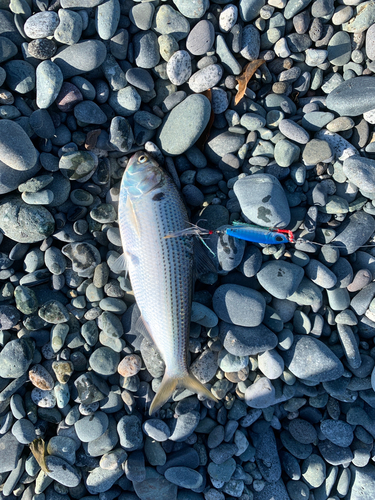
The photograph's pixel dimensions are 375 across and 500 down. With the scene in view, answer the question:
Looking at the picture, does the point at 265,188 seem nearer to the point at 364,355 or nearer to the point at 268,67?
the point at 268,67

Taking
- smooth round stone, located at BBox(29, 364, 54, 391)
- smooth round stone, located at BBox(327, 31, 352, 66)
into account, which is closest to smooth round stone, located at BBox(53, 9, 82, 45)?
smooth round stone, located at BBox(327, 31, 352, 66)

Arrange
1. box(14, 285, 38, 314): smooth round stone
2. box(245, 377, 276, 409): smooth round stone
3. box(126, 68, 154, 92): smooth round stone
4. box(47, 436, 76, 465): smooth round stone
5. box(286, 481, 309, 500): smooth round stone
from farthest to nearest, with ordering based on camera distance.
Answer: box(286, 481, 309, 500): smooth round stone → box(245, 377, 276, 409): smooth round stone → box(126, 68, 154, 92): smooth round stone → box(47, 436, 76, 465): smooth round stone → box(14, 285, 38, 314): smooth round stone

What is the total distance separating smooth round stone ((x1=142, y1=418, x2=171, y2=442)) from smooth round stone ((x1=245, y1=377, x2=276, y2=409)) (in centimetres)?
113

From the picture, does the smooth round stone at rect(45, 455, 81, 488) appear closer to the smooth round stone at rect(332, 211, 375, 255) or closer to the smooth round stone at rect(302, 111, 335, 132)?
the smooth round stone at rect(332, 211, 375, 255)

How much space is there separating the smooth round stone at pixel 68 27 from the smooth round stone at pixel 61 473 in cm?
498

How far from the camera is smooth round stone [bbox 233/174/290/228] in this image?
394 centimetres

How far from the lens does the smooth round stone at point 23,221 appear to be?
371 centimetres

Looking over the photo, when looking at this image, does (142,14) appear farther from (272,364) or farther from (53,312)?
(272,364)

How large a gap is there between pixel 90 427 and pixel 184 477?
1329 mm

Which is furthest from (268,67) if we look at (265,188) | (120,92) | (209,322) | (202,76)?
(209,322)

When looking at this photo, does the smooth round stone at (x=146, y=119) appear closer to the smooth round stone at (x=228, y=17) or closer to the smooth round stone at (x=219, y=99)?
the smooth round stone at (x=219, y=99)

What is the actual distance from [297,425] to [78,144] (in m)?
4.73

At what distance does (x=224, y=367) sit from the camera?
13.5 feet

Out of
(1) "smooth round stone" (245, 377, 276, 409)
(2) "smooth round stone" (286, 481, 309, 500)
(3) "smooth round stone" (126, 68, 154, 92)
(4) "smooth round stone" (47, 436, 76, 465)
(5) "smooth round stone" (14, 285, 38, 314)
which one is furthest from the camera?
(2) "smooth round stone" (286, 481, 309, 500)
